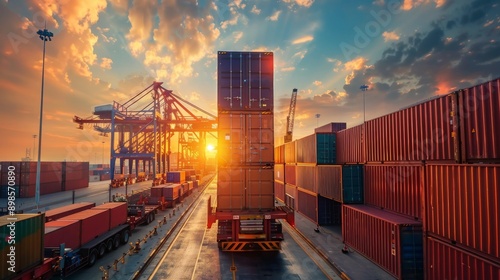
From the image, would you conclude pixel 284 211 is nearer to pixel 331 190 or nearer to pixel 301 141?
pixel 331 190

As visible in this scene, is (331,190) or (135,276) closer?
(135,276)

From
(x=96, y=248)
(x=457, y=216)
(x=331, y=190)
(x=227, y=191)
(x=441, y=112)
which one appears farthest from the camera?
(x=331, y=190)

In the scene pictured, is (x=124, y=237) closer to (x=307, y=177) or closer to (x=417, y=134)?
(x=307, y=177)

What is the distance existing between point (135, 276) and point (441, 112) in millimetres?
16576

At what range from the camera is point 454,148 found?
33.0 ft

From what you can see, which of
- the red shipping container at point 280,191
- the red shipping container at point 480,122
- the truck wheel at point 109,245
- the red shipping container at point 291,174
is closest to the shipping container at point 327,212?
the red shipping container at point 291,174

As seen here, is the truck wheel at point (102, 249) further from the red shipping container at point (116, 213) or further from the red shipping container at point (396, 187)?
the red shipping container at point (396, 187)

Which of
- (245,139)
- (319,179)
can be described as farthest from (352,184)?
(245,139)

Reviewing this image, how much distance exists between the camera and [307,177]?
→ 2470cm

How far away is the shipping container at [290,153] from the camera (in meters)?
29.1

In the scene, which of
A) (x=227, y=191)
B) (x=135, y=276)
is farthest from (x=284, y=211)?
(x=135, y=276)

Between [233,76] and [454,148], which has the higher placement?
[233,76]

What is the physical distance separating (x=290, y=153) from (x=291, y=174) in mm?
2695

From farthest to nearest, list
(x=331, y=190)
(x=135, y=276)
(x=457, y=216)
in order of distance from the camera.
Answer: (x=331, y=190)
(x=135, y=276)
(x=457, y=216)
